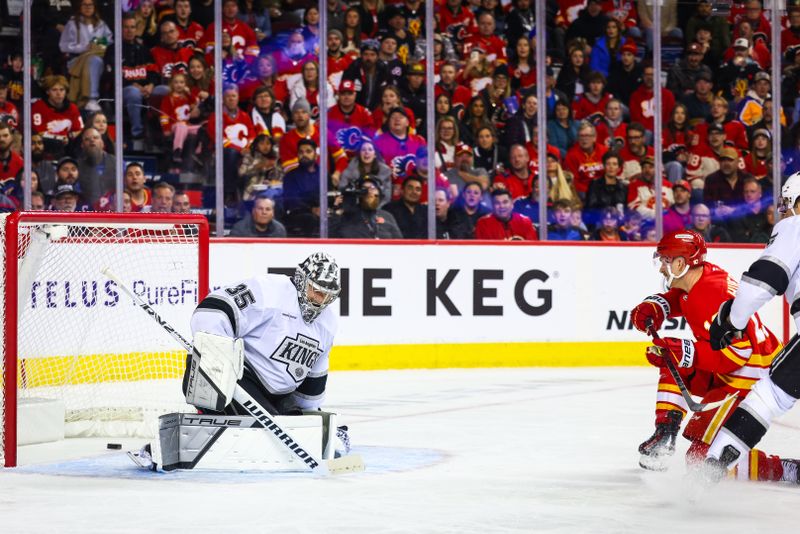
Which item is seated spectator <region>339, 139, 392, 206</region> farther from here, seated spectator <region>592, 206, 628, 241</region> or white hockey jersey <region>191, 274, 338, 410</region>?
white hockey jersey <region>191, 274, 338, 410</region>

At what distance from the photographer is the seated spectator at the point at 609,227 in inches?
375

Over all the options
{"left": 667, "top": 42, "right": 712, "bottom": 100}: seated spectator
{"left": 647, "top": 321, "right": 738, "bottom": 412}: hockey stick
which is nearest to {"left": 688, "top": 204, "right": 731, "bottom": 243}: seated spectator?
{"left": 667, "top": 42, "right": 712, "bottom": 100}: seated spectator

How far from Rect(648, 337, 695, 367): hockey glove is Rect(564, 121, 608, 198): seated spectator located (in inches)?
208

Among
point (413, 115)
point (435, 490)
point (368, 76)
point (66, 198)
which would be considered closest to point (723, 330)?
point (435, 490)

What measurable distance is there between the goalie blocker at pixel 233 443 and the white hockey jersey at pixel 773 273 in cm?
141

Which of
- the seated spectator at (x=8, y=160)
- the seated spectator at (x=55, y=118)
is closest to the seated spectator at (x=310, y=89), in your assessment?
the seated spectator at (x=55, y=118)

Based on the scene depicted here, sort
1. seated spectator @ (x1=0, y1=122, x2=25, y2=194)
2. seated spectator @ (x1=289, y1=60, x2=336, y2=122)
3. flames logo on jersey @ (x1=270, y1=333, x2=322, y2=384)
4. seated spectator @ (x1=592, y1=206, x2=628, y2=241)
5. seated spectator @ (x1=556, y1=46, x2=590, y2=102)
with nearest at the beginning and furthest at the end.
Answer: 1. flames logo on jersey @ (x1=270, y1=333, x2=322, y2=384)
2. seated spectator @ (x1=0, y1=122, x2=25, y2=194)
3. seated spectator @ (x1=289, y1=60, x2=336, y2=122)
4. seated spectator @ (x1=592, y1=206, x2=628, y2=241)
5. seated spectator @ (x1=556, y1=46, x2=590, y2=102)

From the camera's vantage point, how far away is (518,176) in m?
9.41

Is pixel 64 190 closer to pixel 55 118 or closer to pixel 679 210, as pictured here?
pixel 55 118

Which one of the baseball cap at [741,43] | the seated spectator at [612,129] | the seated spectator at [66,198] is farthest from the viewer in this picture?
the baseball cap at [741,43]

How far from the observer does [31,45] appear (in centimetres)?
828

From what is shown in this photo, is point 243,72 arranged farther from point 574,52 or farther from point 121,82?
point 574,52

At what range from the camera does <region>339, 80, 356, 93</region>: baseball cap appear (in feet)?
29.8

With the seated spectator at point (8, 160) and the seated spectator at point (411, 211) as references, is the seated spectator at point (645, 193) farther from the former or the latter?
the seated spectator at point (8, 160)
